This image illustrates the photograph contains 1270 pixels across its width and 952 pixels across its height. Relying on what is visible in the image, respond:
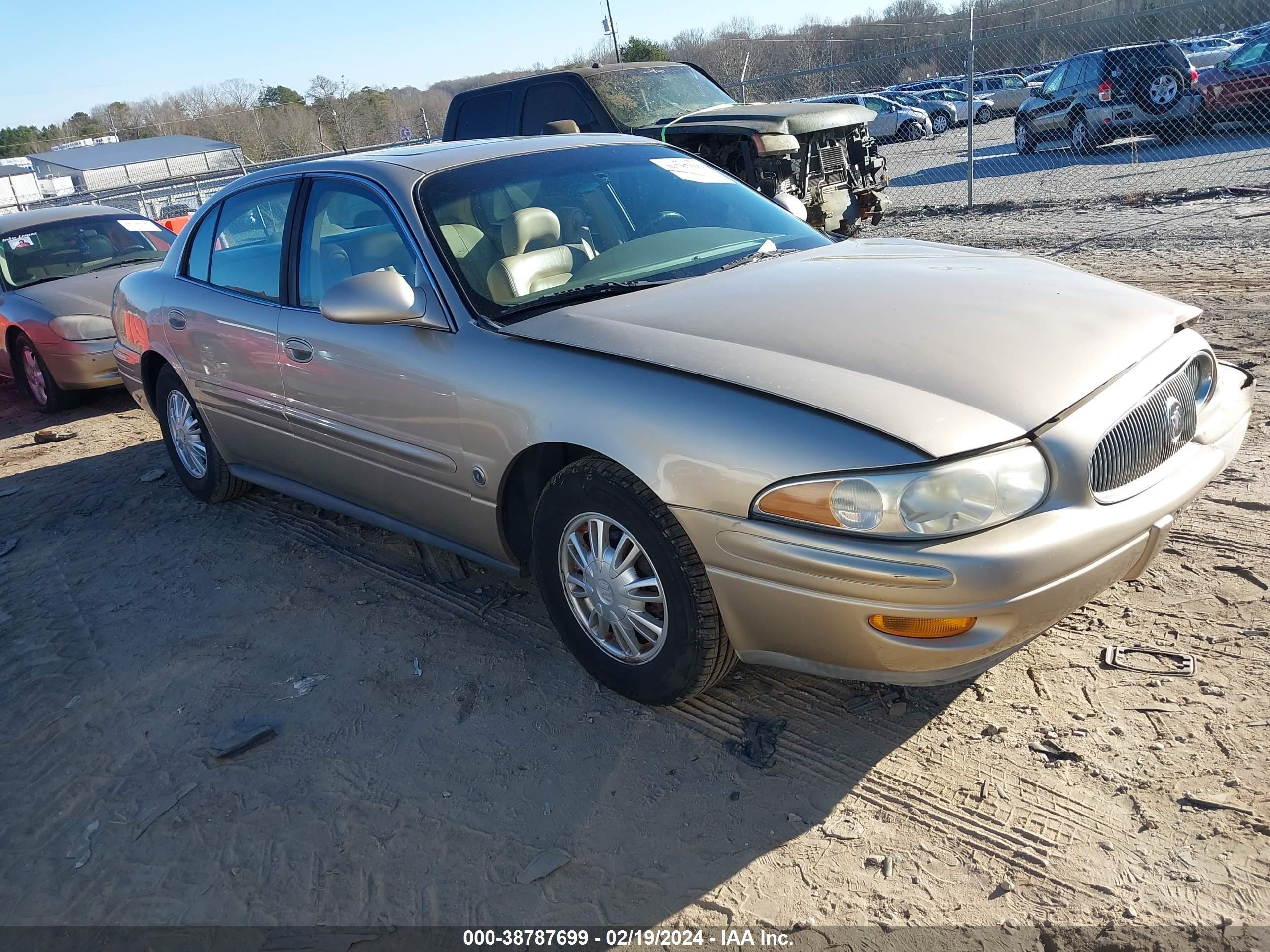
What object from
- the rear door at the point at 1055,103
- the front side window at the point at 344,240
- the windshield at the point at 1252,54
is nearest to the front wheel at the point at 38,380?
the front side window at the point at 344,240

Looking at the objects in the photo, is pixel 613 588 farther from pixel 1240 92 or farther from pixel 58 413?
pixel 1240 92

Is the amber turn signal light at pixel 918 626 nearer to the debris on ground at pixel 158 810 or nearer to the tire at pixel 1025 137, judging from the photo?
the debris on ground at pixel 158 810

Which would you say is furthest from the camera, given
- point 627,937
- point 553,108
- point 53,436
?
point 553,108

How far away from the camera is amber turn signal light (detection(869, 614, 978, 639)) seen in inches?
93.6

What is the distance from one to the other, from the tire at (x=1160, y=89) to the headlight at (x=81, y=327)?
1395 centimetres

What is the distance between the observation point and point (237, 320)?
433 cm

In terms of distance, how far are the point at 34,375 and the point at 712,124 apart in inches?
239

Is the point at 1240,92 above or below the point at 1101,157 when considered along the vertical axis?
above

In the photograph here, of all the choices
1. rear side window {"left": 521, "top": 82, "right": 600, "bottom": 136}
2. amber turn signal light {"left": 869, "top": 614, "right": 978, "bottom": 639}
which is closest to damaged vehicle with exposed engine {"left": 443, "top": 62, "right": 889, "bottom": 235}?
rear side window {"left": 521, "top": 82, "right": 600, "bottom": 136}

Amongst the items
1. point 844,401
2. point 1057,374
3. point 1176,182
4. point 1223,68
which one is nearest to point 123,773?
point 844,401

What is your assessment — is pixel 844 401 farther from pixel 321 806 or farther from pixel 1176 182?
pixel 1176 182

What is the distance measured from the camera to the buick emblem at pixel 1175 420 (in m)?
2.78

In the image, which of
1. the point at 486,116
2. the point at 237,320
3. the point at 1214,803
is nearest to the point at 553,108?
the point at 486,116

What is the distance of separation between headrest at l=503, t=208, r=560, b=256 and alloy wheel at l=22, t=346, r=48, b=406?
6232 mm
